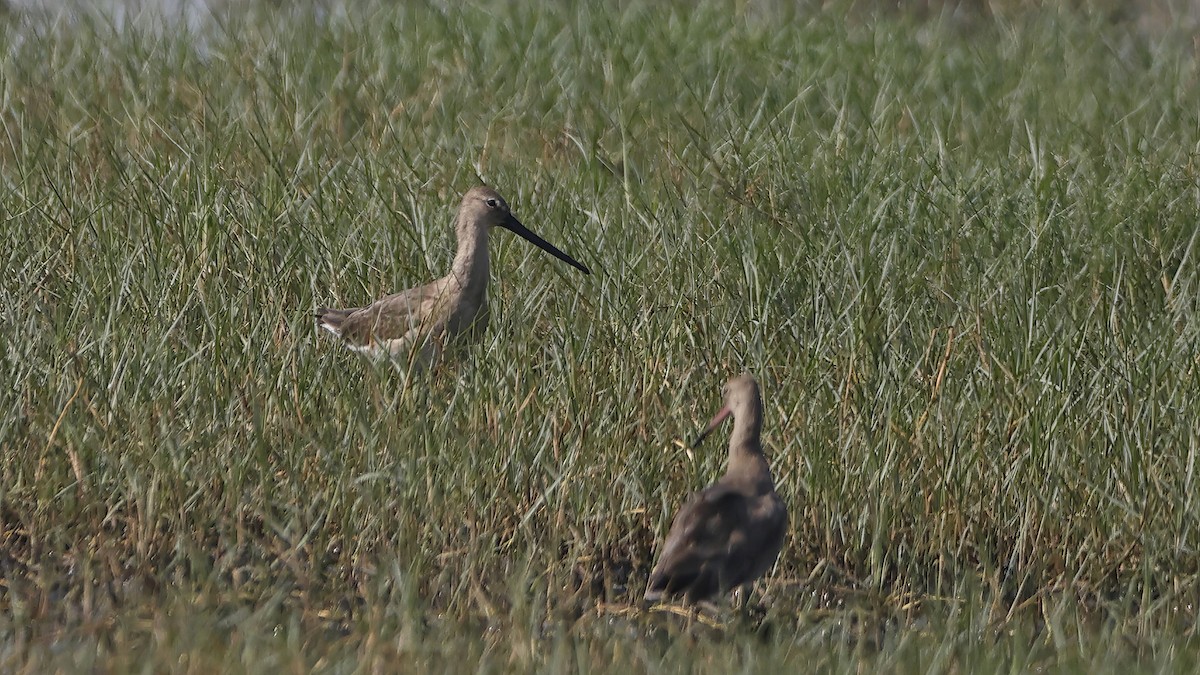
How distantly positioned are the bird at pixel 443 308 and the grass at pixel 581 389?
125 mm

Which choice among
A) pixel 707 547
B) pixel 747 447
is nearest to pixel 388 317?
pixel 747 447

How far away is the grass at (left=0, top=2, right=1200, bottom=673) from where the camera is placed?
4.31 meters

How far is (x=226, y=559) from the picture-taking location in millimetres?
4254

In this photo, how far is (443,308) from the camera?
19.6ft

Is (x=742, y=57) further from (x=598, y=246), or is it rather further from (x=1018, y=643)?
(x=1018, y=643)

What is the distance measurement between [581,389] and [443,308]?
78 cm

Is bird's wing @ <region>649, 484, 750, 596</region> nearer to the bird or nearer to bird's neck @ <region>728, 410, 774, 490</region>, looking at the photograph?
bird's neck @ <region>728, 410, 774, 490</region>

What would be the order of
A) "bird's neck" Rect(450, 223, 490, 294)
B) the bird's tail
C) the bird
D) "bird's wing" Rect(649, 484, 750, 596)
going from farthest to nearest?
1. "bird's neck" Rect(450, 223, 490, 294)
2. the bird's tail
3. the bird
4. "bird's wing" Rect(649, 484, 750, 596)

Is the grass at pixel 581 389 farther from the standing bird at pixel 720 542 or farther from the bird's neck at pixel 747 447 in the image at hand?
the bird's neck at pixel 747 447

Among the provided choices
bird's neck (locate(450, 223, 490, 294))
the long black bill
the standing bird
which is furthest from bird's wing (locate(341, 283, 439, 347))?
the standing bird

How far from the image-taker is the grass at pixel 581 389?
170 inches

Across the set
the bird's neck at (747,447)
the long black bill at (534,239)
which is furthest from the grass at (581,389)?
the bird's neck at (747,447)

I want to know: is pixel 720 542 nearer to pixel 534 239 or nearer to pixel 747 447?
pixel 747 447

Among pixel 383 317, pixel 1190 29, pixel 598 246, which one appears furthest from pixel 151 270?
pixel 1190 29
